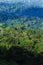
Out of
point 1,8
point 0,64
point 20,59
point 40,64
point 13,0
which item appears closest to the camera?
point 0,64

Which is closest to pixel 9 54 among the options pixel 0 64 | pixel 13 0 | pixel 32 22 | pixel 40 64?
pixel 40 64

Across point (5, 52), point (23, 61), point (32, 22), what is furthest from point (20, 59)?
point (32, 22)

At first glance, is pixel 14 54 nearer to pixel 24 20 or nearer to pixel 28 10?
pixel 24 20

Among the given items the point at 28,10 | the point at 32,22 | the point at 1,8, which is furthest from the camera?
the point at 28,10

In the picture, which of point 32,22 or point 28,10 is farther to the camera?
point 28,10

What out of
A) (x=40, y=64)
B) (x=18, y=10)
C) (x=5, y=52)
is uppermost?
(x=18, y=10)

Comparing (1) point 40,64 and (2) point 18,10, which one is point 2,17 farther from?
(1) point 40,64

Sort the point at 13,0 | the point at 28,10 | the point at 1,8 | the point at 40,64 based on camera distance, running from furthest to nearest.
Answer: the point at 13,0 → the point at 28,10 → the point at 1,8 → the point at 40,64

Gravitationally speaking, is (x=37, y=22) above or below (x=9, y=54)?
above

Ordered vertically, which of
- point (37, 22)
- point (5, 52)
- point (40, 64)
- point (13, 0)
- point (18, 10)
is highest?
point (13, 0)
